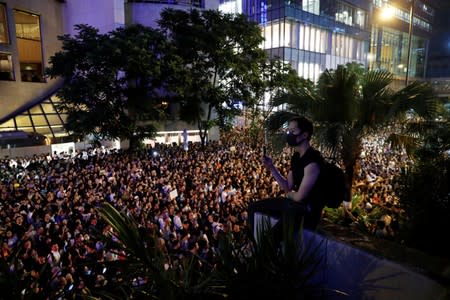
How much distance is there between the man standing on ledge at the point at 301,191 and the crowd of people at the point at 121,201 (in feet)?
2.81

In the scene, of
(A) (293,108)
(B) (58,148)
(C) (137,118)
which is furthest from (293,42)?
(A) (293,108)

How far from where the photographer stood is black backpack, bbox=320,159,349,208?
2.63m

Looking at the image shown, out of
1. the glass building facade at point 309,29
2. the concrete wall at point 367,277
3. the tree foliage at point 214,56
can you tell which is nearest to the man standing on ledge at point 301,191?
the concrete wall at point 367,277

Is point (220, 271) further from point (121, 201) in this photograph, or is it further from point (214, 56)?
point (214, 56)

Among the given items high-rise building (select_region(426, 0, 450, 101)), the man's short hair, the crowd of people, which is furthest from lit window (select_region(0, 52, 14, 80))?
high-rise building (select_region(426, 0, 450, 101))

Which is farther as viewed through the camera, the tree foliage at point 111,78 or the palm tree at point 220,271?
the tree foliage at point 111,78

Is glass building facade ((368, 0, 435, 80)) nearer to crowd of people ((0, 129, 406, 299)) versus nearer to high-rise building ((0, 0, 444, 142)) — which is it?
high-rise building ((0, 0, 444, 142))

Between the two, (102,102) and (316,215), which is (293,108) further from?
(102,102)

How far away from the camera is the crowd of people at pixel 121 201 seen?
595 cm

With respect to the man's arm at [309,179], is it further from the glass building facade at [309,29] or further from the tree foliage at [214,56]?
the glass building facade at [309,29]

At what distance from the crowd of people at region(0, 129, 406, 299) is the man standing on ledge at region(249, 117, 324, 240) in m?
0.86

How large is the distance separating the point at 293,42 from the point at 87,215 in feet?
92.2

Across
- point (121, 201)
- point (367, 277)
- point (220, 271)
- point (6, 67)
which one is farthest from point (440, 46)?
point (220, 271)

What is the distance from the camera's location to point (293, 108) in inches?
269
